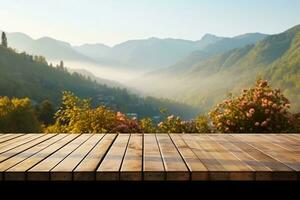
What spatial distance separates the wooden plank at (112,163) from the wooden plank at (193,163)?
497 mm

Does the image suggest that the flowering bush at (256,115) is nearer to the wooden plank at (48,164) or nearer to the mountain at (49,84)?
the wooden plank at (48,164)

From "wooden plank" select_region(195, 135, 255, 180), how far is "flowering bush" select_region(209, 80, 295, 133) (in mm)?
5241

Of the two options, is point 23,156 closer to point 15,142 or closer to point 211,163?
point 15,142

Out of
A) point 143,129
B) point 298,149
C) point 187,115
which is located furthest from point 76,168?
point 187,115

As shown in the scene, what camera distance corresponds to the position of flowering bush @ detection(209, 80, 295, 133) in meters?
9.46

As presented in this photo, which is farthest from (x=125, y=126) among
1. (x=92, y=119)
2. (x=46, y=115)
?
(x=46, y=115)

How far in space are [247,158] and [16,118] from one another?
43.2 metres

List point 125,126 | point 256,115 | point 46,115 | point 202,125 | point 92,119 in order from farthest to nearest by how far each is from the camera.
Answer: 1. point 46,115
2. point 202,125
3. point 92,119
4. point 125,126
5. point 256,115

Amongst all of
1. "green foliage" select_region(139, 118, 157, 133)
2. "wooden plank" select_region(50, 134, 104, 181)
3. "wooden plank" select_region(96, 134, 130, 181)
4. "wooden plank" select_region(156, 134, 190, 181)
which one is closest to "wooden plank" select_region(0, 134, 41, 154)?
"wooden plank" select_region(50, 134, 104, 181)

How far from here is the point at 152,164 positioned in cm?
315

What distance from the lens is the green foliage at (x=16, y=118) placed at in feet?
142

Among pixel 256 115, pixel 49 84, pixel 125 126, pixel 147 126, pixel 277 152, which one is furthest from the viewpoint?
pixel 49 84

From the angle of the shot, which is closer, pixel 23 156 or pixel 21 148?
pixel 23 156

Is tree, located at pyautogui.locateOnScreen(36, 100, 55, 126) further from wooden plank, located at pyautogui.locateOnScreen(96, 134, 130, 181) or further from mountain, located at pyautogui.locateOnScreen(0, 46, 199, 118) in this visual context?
wooden plank, located at pyautogui.locateOnScreen(96, 134, 130, 181)
